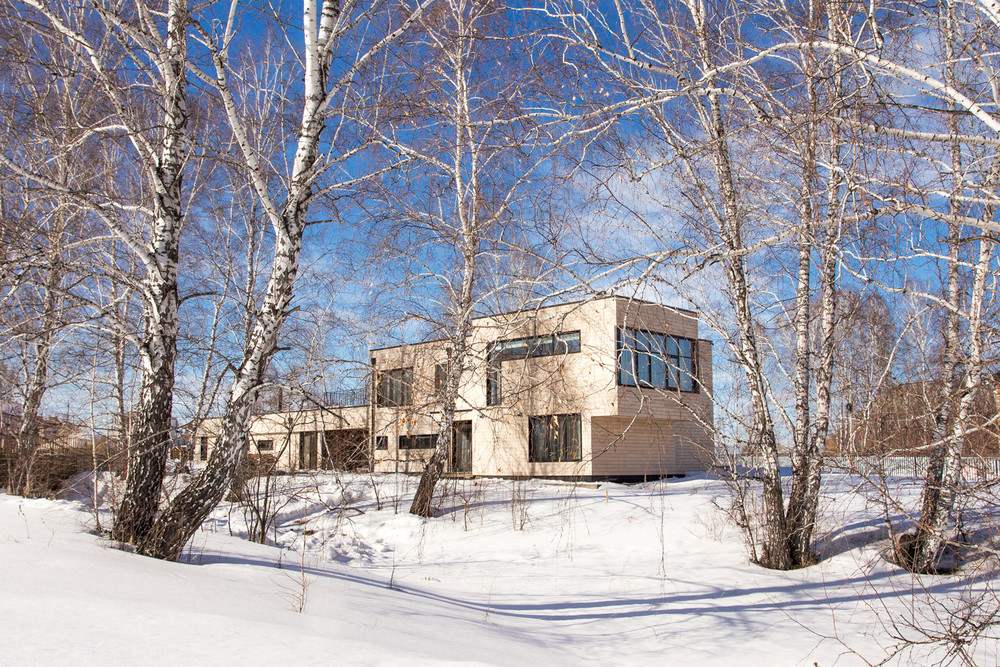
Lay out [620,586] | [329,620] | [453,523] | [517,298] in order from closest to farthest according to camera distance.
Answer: [329,620] < [620,586] < [453,523] < [517,298]

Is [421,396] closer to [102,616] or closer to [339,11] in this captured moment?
[339,11]

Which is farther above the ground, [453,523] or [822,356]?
[822,356]

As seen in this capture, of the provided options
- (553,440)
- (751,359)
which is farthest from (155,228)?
(553,440)

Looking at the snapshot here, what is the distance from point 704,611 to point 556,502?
746 cm

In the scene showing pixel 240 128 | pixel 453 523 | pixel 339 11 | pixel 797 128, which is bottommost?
pixel 453 523

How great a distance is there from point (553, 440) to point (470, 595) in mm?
15029

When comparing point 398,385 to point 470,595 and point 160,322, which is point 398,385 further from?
point 160,322

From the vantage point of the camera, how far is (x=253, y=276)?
547 inches

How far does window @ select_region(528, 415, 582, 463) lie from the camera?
70.5 ft

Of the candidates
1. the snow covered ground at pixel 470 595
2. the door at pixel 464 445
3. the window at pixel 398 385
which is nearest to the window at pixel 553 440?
the door at pixel 464 445

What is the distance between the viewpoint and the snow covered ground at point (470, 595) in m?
3.15

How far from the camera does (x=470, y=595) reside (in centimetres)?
697

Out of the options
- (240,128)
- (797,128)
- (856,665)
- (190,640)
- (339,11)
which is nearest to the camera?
(190,640)

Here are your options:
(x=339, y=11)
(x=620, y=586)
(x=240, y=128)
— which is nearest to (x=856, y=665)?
(x=620, y=586)
